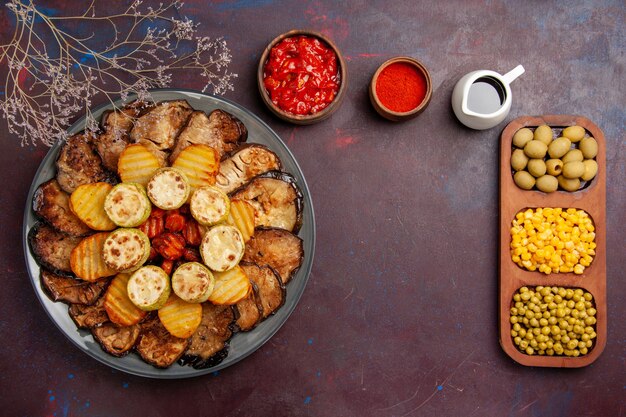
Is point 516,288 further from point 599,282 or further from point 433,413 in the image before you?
point 433,413

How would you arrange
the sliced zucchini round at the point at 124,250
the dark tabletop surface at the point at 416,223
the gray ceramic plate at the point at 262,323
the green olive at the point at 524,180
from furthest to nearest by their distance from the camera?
the dark tabletop surface at the point at 416,223
the green olive at the point at 524,180
the gray ceramic plate at the point at 262,323
the sliced zucchini round at the point at 124,250

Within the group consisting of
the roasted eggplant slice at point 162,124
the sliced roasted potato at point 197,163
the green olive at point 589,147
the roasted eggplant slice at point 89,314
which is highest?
the green olive at point 589,147

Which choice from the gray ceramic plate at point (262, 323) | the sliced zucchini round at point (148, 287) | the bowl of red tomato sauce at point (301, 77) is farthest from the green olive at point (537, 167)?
the sliced zucchini round at point (148, 287)

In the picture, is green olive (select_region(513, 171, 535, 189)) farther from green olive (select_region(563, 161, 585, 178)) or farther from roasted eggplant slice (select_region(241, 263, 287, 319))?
roasted eggplant slice (select_region(241, 263, 287, 319))

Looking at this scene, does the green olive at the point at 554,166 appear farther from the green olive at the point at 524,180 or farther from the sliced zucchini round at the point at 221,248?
the sliced zucchini round at the point at 221,248

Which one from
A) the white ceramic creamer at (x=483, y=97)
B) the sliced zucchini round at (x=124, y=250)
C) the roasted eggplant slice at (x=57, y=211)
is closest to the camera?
the sliced zucchini round at (x=124, y=250)

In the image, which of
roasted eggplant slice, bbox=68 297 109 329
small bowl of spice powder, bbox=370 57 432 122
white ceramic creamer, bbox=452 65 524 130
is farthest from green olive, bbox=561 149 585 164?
roasted eggplant slice, bbox=68 297 109 329
